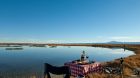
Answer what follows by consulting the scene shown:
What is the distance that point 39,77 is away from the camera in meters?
13.1

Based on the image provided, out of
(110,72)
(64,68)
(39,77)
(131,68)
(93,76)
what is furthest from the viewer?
(131,68)

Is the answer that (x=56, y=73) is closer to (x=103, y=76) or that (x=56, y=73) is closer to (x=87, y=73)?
(x=87, y=73)

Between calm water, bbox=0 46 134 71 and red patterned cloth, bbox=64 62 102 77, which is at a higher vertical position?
red patterned cloth, bbox=64 62 102 77

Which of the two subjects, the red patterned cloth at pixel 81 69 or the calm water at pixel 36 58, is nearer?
the red patterned cloth at pixel 81 69

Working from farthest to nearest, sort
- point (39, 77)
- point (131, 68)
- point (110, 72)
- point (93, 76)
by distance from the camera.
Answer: point (131, 68) < point (110, 72) < point (93, 76) < point (39, 77)

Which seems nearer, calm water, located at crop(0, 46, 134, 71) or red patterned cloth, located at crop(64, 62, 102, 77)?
red patterned cloth, located at crop(64, 62, 102, 77)

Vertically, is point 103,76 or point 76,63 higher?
point 76,63

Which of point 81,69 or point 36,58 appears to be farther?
point 36,58

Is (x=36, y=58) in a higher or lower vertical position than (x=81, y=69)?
lower

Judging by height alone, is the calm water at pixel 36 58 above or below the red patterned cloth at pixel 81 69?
below

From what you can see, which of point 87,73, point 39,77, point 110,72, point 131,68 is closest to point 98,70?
point 110,72

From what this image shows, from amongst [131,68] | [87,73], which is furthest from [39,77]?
[131,68]

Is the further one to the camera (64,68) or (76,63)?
(76,63)

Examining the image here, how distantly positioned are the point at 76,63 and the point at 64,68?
5476mm
